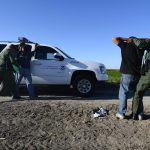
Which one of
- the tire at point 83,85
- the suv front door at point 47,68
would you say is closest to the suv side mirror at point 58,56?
the suv front door at point 47,68

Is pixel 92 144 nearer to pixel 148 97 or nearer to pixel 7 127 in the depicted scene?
pixel 7 127

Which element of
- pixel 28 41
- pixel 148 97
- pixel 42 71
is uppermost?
pixel 28 41

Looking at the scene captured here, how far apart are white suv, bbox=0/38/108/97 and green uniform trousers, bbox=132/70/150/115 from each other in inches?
206

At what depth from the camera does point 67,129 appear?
841 centimetres

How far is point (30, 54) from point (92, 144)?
22.1ft

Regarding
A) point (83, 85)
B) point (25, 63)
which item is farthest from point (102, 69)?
point (25, 63)

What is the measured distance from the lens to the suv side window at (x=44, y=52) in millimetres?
14484

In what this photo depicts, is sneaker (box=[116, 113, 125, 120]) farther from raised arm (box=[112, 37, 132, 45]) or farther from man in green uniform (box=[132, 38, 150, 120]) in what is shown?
raised arm (box=[112, 37, 132, 45])

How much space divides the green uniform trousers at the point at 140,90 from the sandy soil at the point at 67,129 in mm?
285

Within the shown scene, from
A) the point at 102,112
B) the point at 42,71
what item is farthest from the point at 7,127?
the point at 42,71

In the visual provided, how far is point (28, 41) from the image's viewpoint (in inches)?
567

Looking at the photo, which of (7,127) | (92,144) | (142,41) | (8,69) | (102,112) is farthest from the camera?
(8,69)

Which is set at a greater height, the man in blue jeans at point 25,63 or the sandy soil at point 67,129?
the man in blue jeans at point 25,63

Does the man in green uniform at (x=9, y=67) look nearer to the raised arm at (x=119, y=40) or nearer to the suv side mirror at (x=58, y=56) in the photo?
the suv side mirror at (x=58, y=56)
